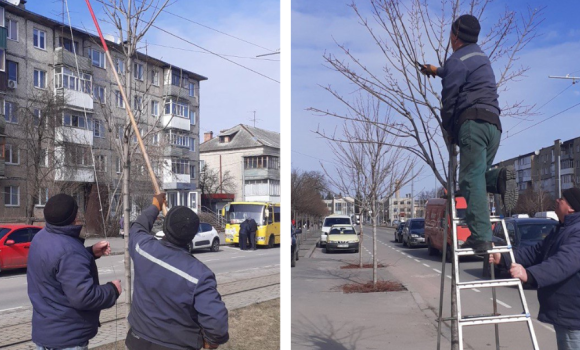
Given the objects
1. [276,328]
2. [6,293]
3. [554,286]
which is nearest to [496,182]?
[554,286]

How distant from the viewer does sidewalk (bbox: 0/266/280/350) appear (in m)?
7.36

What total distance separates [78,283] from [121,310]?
6.47m

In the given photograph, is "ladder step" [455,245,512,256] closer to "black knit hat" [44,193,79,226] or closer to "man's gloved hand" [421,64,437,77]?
"man's gloved hand" [421,64,437,77]

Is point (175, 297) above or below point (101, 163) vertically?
below

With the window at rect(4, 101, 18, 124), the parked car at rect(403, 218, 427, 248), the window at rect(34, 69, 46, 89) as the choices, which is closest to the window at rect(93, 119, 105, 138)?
the window at rect(4, 101, 18, 124)

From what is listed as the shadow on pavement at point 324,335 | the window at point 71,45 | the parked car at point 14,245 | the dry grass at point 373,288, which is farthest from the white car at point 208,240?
the shadow on pavement at point 324,335

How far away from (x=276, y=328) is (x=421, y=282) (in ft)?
28.2

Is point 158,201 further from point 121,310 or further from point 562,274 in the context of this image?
point 121,310

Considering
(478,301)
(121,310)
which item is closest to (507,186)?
(121,310)

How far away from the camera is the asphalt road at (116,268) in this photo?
12.1 m

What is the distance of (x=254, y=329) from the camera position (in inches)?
304

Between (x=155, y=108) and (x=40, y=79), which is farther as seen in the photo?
(x=40, y=79)

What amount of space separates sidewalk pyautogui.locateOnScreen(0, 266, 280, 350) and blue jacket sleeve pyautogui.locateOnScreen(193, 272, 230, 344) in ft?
11.9

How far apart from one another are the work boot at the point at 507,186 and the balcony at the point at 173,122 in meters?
4.00
